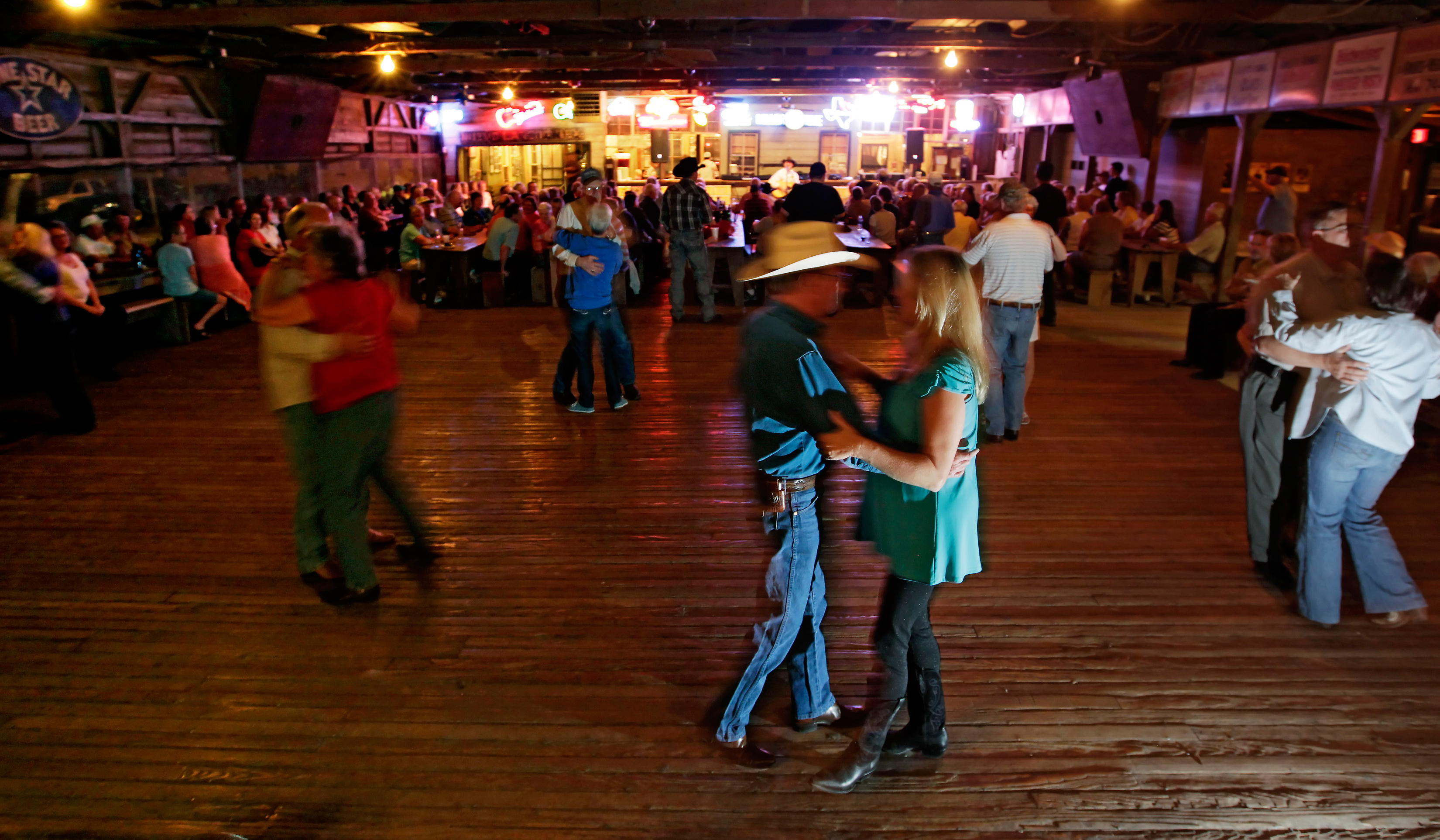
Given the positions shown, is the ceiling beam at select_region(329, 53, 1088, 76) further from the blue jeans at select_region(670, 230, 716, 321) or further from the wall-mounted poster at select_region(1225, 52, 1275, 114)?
the blue jeans at select_region(670, 230, 716, 321)

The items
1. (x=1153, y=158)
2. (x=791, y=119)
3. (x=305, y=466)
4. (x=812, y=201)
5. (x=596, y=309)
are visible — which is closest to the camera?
(x=305, y=466)

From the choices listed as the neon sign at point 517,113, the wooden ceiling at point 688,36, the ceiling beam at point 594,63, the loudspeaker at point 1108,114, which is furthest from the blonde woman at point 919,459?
the neon sign at point 517,113

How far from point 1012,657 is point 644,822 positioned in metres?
1.53

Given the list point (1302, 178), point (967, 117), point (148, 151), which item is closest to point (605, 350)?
point (148, 151)

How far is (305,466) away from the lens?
12.0ft

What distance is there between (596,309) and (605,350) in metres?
0.45

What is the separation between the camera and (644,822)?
8.13 feet

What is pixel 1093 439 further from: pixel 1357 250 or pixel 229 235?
pixel 229 235

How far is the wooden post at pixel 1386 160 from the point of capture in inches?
337

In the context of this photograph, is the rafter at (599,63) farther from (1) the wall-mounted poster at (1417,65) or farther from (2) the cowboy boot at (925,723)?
(2) the cowboy boot at (925,723)

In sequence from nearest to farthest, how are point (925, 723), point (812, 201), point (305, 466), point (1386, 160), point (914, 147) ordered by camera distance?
1. point (925, 723)
2. point (305, 466)
3. point (812, 201)
4. point (1386, 160)
5. point (914, 147)

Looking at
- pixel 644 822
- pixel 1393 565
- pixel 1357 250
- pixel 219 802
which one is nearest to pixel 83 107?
pixel 219 802

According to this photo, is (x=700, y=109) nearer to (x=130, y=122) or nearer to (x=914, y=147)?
(x=914, y=147)

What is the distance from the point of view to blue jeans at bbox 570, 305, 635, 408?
6.04 metres
